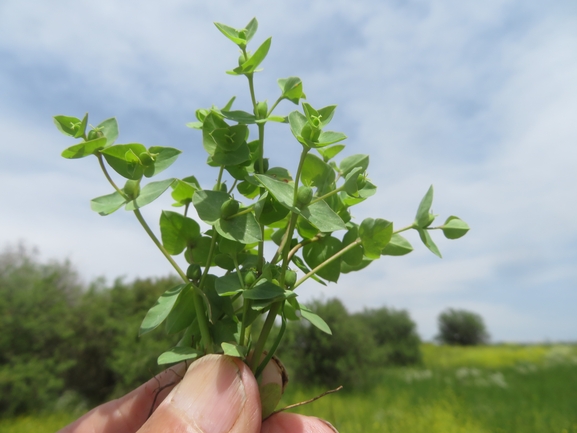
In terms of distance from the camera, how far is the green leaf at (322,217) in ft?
1.16

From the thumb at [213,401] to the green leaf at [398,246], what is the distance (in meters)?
0.22

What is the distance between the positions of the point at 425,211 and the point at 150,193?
0.31 meters

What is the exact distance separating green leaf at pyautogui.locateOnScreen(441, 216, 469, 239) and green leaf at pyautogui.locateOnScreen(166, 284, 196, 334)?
1.03 ft

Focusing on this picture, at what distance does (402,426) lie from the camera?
2881mm

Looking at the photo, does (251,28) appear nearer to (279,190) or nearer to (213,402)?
(279,190)

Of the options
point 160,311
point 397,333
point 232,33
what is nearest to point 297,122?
point 232,33

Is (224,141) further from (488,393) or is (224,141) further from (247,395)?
(488,393)

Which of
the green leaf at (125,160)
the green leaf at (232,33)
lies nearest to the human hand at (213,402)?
the green leaf at (125,160)

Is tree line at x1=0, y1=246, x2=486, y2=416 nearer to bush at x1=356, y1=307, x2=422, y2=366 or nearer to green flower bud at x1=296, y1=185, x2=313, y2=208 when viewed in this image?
bush at x1=356, y1=307, x2=422, y2=366

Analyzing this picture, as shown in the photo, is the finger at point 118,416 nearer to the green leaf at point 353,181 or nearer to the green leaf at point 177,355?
the green leaf at point 177,355

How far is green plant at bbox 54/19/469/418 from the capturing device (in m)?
0.37

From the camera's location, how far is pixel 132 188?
0.40m

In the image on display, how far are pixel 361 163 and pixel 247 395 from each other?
0.95 ft

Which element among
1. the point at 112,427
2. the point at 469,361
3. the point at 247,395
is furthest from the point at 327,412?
the point at 469,361
